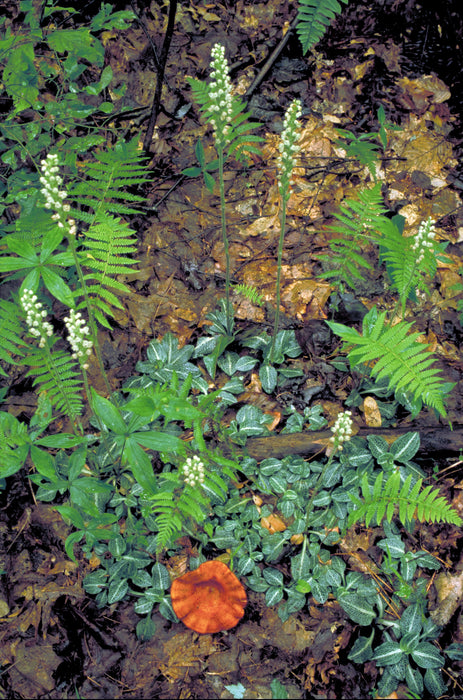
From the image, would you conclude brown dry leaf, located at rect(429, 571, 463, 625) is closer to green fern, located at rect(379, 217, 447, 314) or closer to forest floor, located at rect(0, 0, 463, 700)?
forest floor, located at rect(0, 0, 463, 700)

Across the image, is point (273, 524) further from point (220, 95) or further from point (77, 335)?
point (220, 95)

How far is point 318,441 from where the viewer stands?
136 inches

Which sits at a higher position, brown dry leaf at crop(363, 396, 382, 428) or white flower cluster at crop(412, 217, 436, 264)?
white flower cluster at crop(412, 217, 436, 264)

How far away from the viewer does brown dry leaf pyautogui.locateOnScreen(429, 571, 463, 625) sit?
2986mm

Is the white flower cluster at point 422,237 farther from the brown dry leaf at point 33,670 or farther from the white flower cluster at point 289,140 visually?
the brown dry leaf at point 33,670

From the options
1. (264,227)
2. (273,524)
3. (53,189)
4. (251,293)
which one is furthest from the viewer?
(264,227)

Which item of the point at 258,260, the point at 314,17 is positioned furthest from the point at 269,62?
the point at 258,260

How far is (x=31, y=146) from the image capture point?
13.0 ft

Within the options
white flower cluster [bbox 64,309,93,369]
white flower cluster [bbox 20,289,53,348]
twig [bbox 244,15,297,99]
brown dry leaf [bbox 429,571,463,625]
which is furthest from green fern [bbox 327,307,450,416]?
twig [bbox 244,15,297,99]

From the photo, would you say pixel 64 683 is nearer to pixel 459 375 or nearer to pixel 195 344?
pixel 195 344

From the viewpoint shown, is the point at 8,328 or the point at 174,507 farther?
the point at 8,328

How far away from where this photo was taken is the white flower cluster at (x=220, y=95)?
2602mm

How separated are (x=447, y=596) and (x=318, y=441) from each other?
50.4 inches

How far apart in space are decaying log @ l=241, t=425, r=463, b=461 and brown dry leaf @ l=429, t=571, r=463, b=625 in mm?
835
